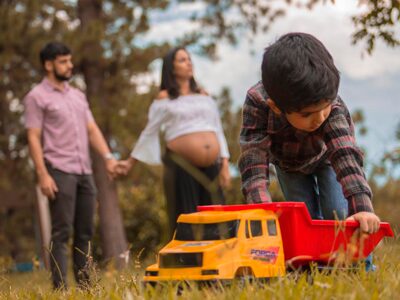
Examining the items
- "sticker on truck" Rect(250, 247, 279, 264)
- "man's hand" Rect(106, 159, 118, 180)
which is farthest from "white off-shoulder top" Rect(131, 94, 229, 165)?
"sticker on truck" Rect(250, 247, 279, 264)

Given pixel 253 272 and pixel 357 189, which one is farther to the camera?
pixel 357 189

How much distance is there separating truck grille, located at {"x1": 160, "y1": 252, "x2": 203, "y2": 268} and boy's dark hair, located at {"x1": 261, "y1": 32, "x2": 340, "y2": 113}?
82cm

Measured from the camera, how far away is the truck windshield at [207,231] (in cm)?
329

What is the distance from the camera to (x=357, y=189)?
12.3 ft

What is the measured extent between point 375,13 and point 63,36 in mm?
9370

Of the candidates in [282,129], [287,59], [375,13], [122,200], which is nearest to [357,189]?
[282,129]

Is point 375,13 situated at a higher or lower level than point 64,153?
higher

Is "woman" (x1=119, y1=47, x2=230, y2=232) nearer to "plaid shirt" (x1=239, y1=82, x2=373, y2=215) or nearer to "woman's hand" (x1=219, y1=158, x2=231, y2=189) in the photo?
"woman's hand" (x1=219, y1=158, x2=231, y2=189)

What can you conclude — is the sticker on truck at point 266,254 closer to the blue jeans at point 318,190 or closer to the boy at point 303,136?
the boy at point 303,136

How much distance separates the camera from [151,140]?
7.11 metres

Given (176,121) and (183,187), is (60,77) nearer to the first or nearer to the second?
(176,121)

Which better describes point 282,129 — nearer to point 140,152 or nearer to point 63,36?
point 140,152

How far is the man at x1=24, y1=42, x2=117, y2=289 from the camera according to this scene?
21.0ft

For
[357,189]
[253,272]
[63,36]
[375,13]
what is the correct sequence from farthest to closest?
[63,36], [375,13], [357,189], [253,272]
